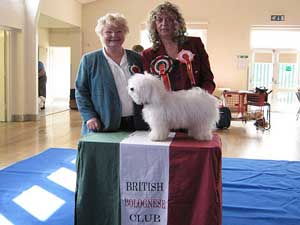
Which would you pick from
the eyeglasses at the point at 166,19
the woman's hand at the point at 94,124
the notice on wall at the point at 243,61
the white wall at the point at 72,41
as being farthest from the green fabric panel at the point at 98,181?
the white wall at the point at 72,41

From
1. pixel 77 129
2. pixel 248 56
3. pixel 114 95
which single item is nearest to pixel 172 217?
pixel 114 95

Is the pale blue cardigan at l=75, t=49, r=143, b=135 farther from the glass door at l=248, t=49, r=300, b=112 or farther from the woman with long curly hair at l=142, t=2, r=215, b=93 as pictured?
the glass door at l=248, t=49, r=300, b=112

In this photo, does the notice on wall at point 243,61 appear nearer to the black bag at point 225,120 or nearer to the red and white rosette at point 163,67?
the black bag at point 225,120

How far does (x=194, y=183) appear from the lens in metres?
1.78

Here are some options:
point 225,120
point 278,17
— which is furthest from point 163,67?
point 278,17

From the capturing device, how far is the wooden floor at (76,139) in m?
4.79

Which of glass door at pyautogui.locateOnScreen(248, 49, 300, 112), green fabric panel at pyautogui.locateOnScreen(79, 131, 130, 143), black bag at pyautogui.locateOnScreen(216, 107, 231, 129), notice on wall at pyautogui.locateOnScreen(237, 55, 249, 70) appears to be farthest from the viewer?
glass door at pyautogui.locateOnScreen(248, 49, 300, 112)

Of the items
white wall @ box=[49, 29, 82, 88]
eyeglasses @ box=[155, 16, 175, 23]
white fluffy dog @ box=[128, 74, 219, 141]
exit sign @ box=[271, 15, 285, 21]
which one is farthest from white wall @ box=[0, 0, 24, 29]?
exit sign @ box=[271, 15, 285, 21]

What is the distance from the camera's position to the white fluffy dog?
175 cm

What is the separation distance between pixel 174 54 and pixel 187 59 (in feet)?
0.28

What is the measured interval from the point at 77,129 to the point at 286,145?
358 cm

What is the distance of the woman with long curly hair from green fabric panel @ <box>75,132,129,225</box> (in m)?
0.43

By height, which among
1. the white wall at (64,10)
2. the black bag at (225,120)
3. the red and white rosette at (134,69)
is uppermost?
the white wall at (64,10)

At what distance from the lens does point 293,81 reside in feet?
34.5
